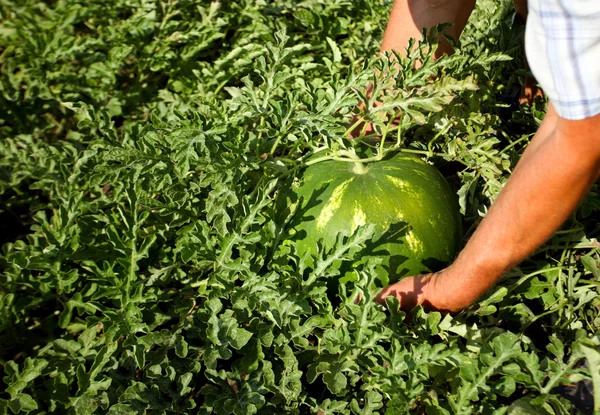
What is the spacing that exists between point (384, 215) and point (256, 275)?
0.51 metres

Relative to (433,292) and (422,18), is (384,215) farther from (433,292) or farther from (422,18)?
(422,18)

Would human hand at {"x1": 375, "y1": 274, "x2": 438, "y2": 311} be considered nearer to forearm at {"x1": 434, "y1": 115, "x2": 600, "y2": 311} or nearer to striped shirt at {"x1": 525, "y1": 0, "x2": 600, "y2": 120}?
forearm at {"x1": 434, "y1": 115, "x2": 600, "y2": 311}

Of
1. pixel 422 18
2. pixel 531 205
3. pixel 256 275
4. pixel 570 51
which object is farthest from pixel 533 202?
pixel 422 18

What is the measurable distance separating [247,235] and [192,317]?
423 millimetres

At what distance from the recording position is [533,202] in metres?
1.52

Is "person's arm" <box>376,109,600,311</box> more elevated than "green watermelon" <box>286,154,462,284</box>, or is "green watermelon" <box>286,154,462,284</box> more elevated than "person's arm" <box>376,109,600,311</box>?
"person's arm" <box>376,109,600,311</box>

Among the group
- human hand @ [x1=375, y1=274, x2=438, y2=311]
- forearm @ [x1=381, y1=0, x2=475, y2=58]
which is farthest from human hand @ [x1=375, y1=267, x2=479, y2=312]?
forearm @ [x1=381, y1=0, x2=475, y2=58]

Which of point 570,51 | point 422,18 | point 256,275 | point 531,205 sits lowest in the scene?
point 256,275

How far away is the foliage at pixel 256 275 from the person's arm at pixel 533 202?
7.9 inches

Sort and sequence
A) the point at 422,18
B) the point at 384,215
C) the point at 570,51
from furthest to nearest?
the point at 422,18 → the point at 384,215 → the point at 570,51

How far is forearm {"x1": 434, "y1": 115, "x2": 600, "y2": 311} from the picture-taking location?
138cm

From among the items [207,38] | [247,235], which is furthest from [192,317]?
[207,38]

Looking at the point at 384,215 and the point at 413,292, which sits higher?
the point at 384,215

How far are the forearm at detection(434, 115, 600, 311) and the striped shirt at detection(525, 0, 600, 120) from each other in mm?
86
